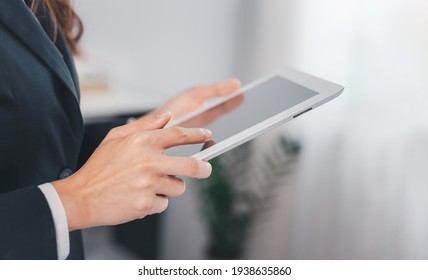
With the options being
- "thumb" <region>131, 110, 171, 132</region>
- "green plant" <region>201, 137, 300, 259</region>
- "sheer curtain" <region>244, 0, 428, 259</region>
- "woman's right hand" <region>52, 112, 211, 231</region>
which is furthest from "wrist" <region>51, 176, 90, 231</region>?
"green plant" <region>201, 137, 300, 259</region>

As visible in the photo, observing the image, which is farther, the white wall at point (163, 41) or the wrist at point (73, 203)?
the white wall at point (163, 41)

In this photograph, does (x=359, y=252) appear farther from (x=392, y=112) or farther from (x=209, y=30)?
(x=209, y=30)

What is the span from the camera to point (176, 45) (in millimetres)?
2193

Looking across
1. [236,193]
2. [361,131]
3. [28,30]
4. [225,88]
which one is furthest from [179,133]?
[236,193]

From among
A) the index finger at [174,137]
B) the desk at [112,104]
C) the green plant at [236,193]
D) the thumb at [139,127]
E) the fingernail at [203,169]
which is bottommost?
the green plant at [236,193]

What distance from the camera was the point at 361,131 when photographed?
1.66m

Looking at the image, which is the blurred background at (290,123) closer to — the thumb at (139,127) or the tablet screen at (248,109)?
the tablet screen at (248,109)

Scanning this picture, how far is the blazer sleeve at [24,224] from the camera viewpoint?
2.11 ft

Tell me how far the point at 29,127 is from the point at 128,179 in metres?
0.18

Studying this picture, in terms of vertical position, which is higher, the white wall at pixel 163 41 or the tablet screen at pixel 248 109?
the tablet screen at pixel 248 109

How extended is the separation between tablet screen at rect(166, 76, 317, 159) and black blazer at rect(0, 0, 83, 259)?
159mm

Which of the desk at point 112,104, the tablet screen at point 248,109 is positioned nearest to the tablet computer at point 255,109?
the tablet screen at point 248,109

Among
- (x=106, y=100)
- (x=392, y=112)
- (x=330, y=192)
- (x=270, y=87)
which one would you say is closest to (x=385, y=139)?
(x=392, y=112)

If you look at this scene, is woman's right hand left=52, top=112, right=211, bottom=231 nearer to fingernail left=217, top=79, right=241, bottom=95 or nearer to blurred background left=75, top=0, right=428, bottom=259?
fingernail left=217, top=79, right=241, bottom=95
